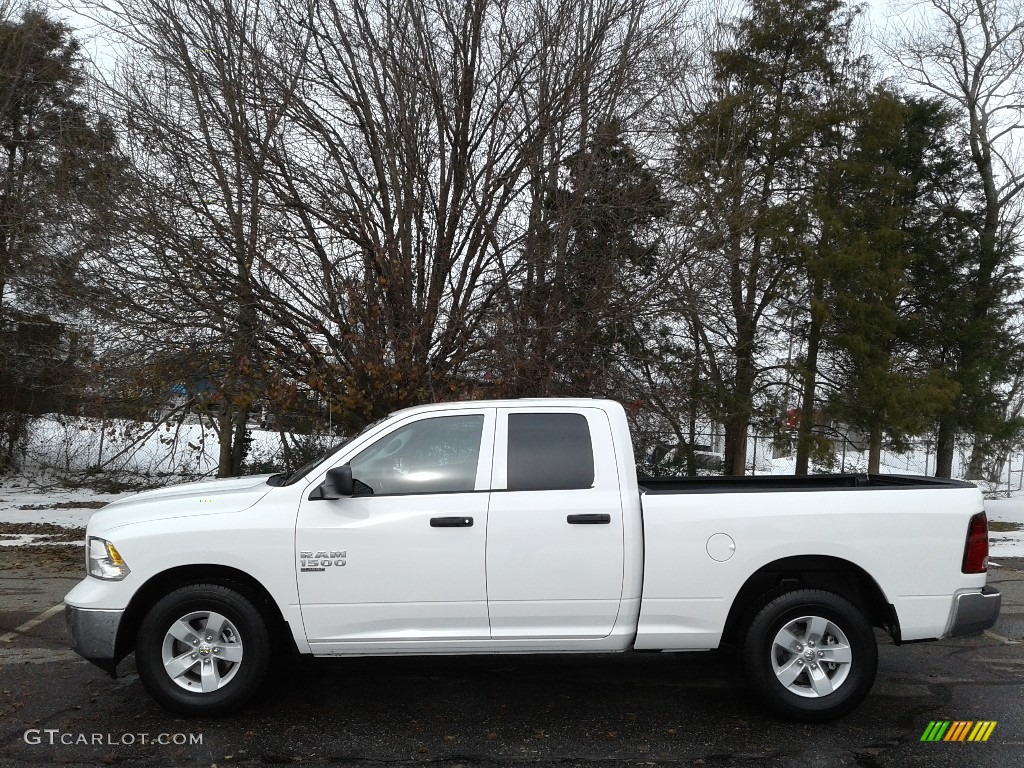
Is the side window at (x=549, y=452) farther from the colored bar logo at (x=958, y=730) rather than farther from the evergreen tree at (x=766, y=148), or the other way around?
the evergreen tree at (x=766, y=148)

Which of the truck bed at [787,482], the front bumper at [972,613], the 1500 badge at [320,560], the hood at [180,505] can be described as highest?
the truck bed at [787,482]

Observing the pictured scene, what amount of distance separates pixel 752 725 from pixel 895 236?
14346 mm

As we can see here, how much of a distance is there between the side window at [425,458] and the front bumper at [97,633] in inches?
59.8

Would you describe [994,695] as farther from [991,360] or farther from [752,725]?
[991,360]

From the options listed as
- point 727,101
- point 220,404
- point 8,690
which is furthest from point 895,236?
point 8,690

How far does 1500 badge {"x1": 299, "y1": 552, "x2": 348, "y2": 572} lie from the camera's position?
4.84 metres

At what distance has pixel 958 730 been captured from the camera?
15.9 feet

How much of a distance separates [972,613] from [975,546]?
38 centimetres

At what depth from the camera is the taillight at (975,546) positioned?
16.2 ft

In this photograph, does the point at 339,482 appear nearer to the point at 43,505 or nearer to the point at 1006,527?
the point at 43,505

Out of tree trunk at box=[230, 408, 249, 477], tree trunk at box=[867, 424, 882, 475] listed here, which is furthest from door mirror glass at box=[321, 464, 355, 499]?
tree trunk at box=[867, 424, 882, 475]

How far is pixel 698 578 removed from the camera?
16.0 feet

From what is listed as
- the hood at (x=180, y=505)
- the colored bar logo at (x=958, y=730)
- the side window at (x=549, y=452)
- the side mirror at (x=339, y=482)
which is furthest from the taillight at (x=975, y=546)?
the hood at (x=180, y=505)

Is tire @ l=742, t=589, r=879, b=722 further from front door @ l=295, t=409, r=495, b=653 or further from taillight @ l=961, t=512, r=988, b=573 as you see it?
front door @ l=295, t=409, r=495, b=653
